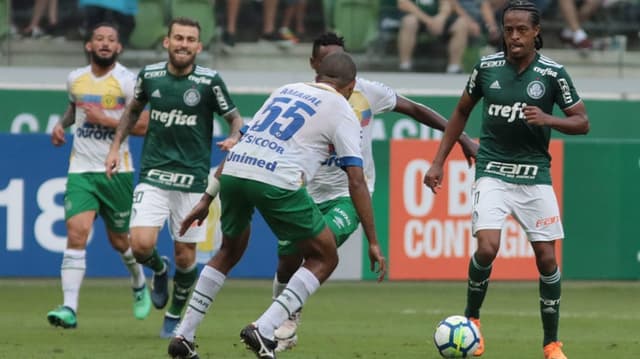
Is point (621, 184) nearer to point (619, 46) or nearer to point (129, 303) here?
point (619, 46)

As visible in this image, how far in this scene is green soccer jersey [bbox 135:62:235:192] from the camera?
10.4 m

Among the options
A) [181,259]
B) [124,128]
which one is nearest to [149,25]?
[124,128]

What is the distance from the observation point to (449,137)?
30.7ft

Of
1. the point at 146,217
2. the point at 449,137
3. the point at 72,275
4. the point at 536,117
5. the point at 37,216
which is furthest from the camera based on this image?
the point at 37,216

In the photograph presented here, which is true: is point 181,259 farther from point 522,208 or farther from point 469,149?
point 522,208

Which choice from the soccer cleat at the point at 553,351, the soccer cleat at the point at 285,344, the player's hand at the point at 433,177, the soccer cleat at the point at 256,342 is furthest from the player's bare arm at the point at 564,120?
the soccer cleat at the point at 285,344

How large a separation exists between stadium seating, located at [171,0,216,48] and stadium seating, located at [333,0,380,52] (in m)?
1.57

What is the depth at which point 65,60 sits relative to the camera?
18000mm

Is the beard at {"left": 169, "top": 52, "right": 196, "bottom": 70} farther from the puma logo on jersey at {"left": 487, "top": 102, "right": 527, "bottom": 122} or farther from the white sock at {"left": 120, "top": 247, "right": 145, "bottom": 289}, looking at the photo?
the puma logo on jersey at {"left": 487, "top": 102, "right": 527, "bottom": 122}

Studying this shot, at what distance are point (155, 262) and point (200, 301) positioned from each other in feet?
9.65

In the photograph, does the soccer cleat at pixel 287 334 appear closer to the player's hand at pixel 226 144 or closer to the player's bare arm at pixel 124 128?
the player's hand at pixel 226 144

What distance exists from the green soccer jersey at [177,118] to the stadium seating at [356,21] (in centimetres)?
787

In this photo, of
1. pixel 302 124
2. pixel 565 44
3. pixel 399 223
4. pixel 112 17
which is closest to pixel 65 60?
pixel 112 17

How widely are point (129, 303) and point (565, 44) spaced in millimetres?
8278
